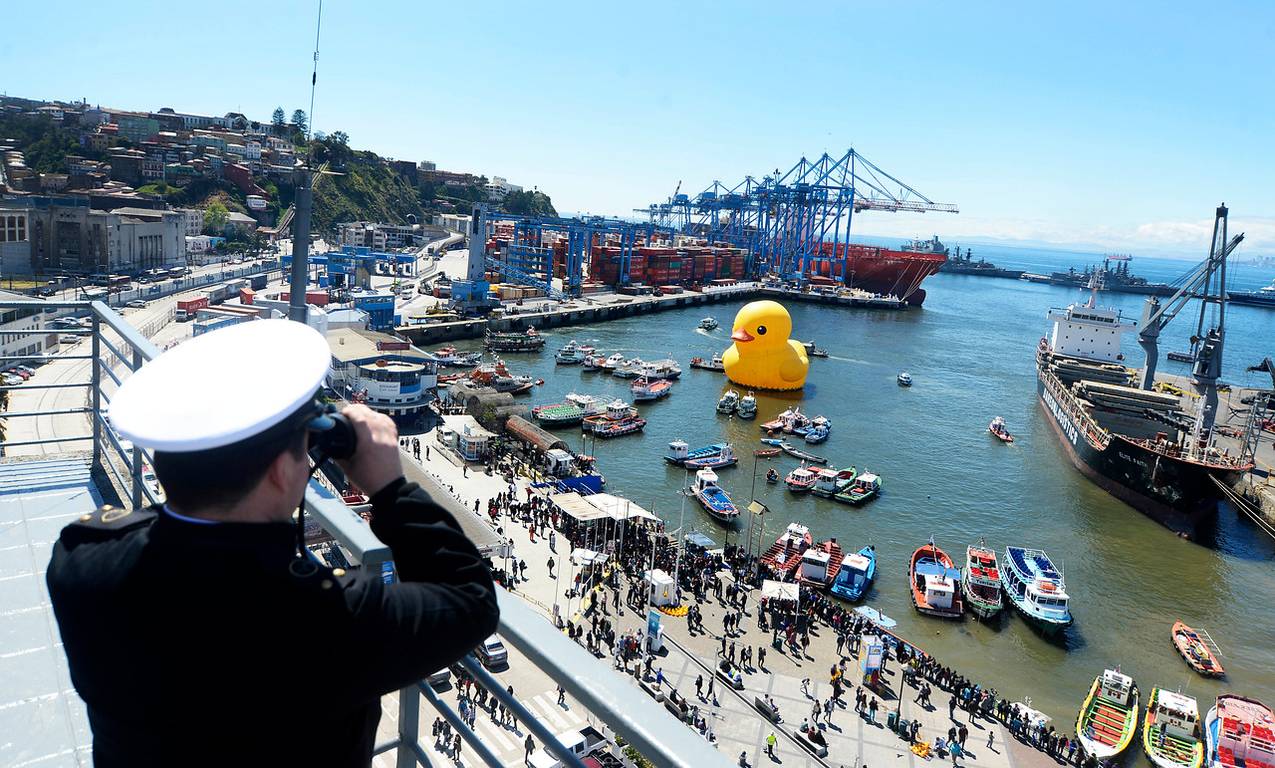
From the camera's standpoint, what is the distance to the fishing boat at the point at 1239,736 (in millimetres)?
7090

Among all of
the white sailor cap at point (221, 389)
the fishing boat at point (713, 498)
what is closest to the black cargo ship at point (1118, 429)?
the fishing boat at point (713, 498)

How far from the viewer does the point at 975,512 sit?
1291cm

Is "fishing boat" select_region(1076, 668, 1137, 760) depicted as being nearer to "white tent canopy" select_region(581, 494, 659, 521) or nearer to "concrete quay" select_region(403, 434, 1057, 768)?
"concrete quay" select_region(403, 434, 1057, 768)

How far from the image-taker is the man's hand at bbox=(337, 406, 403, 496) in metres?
0.74

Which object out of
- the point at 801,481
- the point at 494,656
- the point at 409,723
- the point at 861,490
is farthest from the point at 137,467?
the point at 861,490

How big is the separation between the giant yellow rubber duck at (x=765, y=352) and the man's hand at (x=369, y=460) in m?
19.2

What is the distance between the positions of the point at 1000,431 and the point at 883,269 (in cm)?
2783

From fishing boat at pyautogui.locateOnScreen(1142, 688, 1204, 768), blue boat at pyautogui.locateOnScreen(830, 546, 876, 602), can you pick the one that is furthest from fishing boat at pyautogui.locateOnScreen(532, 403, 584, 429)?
fishing boat at pyautogui.locateOnScreen(1142, 688, 1204, 768)

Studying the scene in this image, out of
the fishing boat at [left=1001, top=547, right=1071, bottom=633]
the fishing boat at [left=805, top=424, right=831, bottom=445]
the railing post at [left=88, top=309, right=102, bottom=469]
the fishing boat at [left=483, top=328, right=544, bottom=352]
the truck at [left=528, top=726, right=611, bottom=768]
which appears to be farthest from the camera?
the fishing boat at [left=483, top=328, right=544, bottom=352]

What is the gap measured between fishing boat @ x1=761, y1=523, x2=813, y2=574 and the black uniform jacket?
9.82 m

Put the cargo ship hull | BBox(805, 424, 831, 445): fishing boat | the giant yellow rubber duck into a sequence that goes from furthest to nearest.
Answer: the giant yellow rubber duck
BBox(805, 424, 831, 445): fishing boat
the cargo ship hull

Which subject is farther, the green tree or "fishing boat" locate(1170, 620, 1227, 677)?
the green tree

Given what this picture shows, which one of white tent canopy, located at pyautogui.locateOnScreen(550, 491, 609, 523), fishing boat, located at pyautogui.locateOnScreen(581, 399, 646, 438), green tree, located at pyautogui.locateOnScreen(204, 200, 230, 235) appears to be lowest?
white tent canopy, located at pyautogui.locateOnScreen(550, 491, 609, 523)

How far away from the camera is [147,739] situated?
2.02 ft
